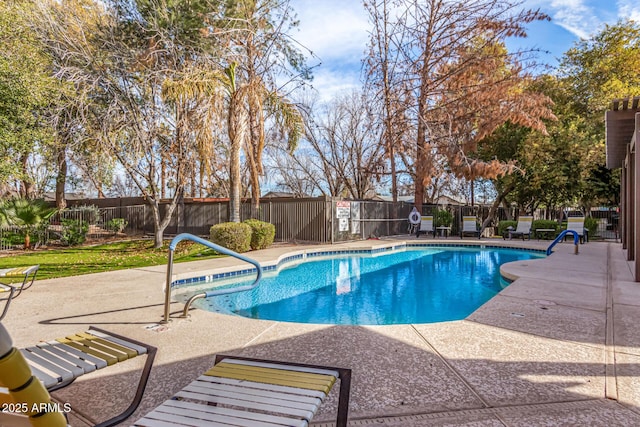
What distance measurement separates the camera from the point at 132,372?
2.56 metres

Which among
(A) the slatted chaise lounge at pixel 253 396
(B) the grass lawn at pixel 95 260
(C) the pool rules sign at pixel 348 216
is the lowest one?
(B) the grass lawn at pixel 95 260

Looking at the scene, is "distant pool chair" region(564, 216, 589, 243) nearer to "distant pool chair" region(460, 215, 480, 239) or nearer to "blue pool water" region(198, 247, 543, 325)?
"distant pool chair" region(460, 215, 480, 239)

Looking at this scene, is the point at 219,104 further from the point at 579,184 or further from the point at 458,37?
the point at 579,184

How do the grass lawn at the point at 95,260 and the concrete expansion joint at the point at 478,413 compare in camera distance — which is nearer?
the concrete expansion joint at the point at 478,413

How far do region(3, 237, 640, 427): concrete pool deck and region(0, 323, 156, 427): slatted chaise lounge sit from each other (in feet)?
1.29

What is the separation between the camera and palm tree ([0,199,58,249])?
10.6m

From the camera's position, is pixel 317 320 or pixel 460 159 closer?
pixel 317 320

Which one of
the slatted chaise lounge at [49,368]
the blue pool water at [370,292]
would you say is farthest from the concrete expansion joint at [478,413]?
the blue pool water at [370,292]

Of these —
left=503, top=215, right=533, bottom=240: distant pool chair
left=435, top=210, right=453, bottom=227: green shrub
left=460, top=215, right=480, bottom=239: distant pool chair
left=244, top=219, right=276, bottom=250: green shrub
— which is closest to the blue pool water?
left=244, top=219, right=276, bottom=250: green shrub

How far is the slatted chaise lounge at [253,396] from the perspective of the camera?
132cm

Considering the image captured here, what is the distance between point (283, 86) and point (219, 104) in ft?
9.56

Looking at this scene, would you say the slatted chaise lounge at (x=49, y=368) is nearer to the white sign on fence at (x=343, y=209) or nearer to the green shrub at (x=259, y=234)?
the green shrub at (x=259, y=234)

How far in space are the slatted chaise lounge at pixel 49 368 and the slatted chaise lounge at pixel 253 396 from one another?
43cm

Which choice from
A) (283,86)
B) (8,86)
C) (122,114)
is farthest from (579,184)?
(8,86)
